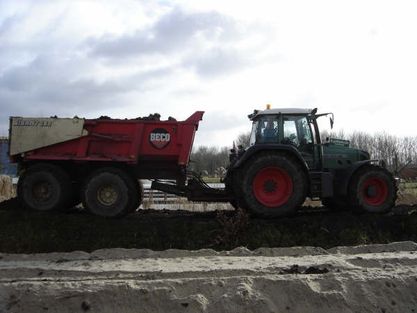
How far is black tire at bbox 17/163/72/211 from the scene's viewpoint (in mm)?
10789

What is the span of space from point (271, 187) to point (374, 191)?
2.32 metres

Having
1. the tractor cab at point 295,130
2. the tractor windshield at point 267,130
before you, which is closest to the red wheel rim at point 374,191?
the tractor cab at point 295,130

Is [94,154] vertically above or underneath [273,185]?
above

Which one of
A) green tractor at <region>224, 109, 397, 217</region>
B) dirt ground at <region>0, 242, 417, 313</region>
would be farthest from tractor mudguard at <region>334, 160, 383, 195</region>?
dirt ground at <region>0, 242, 417, 313</region>

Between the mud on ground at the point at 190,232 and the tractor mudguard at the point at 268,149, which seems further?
the tractor mudguard at the point at 268,149

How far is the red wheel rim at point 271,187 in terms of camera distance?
10.7 m

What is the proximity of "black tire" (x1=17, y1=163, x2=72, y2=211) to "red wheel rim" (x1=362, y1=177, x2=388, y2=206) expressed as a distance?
6360 millimetres

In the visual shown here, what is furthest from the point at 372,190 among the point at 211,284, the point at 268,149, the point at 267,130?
the point at 211,284

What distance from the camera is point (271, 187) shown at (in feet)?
35.3

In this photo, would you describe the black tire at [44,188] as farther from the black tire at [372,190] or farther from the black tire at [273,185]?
the black tire at [372,190]

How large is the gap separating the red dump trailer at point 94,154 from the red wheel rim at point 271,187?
1.63 meters

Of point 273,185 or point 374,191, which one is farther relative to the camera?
point 374,191

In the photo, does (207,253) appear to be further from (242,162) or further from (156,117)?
(156,117)

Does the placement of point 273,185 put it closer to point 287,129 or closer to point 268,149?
point 268,149
